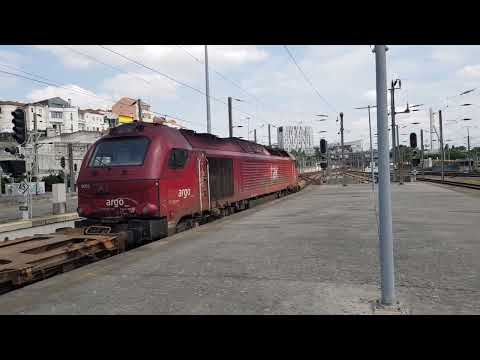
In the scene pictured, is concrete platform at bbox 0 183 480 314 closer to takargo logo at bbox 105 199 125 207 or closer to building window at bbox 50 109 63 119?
takargo logo at bbox 105 199 125 207

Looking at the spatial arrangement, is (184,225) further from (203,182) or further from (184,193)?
(203,182)

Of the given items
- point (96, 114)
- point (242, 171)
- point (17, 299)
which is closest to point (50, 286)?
point (17, 299)

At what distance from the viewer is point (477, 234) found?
31.8 ft

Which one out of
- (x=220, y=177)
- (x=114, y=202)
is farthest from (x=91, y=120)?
(x=114, y=202)

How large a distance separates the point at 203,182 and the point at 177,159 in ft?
6.37

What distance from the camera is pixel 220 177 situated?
14352 mm

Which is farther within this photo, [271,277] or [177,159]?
[177,159]

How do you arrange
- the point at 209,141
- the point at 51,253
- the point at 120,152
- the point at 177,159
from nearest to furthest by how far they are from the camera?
1. the point at 51,253
2. the point at 120,152
3. the point at 177,159
4. the point at 209,141

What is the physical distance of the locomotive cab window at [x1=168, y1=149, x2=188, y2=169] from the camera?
10.7 metres

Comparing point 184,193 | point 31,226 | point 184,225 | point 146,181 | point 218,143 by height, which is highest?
point 218,143

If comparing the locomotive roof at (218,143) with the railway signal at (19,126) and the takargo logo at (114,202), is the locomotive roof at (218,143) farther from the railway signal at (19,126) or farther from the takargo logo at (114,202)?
the railway signal at (19,126)
